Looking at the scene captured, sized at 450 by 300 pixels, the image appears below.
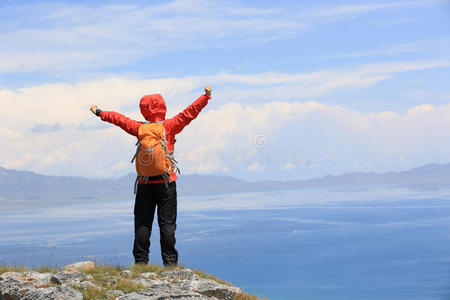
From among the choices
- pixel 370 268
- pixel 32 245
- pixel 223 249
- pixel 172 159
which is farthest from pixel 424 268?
pixel 172 159

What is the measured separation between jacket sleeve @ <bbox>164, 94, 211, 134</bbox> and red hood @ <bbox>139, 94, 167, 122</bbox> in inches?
9.1

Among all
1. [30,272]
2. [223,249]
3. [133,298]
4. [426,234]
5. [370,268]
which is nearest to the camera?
[133,298]

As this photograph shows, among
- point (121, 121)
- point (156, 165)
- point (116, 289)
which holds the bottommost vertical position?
point (116, 289)

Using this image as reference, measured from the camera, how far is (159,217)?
868 centimetres

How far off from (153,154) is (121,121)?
96 cm

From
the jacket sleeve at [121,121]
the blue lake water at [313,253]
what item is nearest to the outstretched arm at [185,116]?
the jacket sleeve at [121,121]

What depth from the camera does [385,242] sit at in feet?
490

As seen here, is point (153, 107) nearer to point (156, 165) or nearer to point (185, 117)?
point (185, 117)

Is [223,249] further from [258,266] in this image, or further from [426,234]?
[426,234]

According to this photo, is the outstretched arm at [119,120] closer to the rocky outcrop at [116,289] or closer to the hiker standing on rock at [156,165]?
the hiker standing on rock at [156,165]

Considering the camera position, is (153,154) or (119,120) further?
(119,120)

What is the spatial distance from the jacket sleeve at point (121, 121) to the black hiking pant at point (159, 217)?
0.98 m

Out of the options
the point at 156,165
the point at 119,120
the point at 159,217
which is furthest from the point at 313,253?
the point at 156,165

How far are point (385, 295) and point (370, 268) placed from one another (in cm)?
1996
